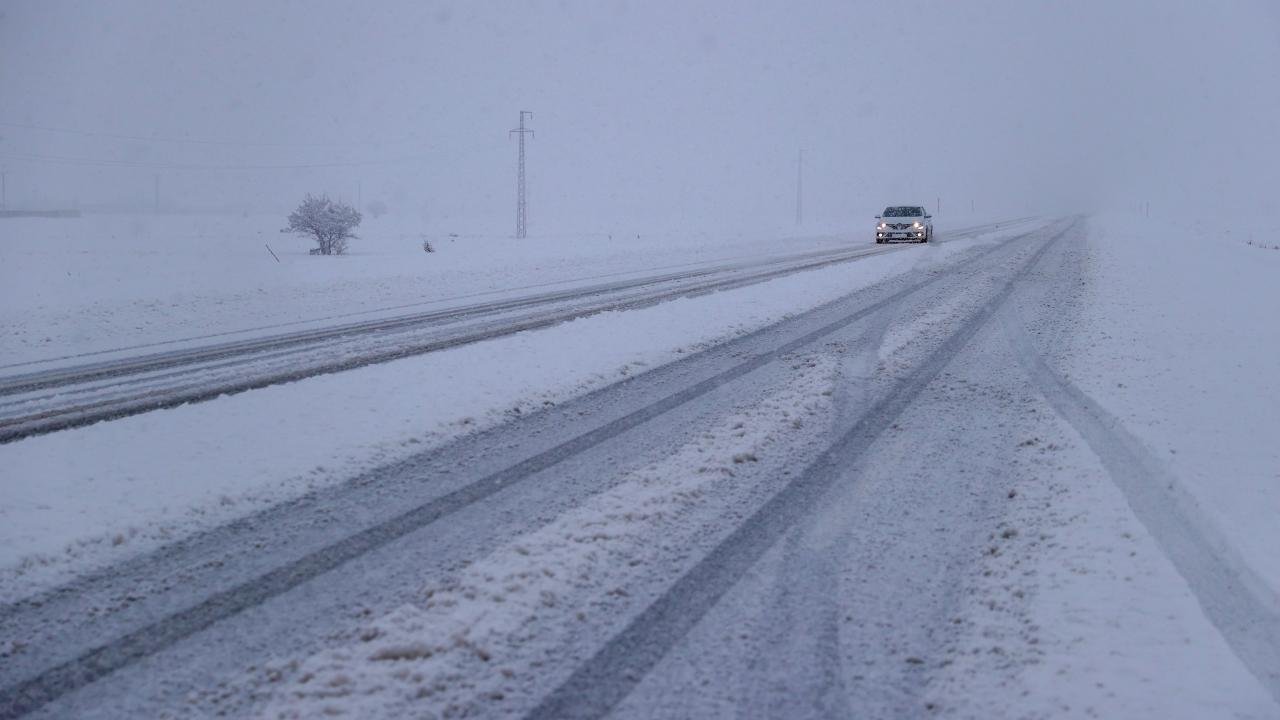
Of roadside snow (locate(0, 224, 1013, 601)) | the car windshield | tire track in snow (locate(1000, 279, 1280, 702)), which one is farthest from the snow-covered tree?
tire track in snow (locate(1000, 279, 1280, 702))

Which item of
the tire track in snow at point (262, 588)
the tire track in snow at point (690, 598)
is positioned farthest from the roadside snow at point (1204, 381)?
the tire track in snow at point (262, 588)

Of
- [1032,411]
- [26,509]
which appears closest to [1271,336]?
[1032,411]

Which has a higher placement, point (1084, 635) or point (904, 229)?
point (904, 229)

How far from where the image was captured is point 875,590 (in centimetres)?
385

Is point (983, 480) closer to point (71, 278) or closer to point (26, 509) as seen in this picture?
point (26, 509)

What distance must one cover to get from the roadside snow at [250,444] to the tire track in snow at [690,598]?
278 centimetres

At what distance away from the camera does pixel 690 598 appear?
3.74 meters

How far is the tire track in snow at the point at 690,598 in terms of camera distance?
2979 mm

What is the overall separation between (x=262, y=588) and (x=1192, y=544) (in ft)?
16.2

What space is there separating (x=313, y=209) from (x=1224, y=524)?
38.1 metres

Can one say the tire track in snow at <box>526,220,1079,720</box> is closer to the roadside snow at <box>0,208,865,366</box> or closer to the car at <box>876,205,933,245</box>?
the roadside snow at <box>0,208,865,366</box>

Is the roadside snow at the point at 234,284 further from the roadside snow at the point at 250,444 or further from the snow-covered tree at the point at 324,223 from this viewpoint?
the roadside snow at the point at 250,444

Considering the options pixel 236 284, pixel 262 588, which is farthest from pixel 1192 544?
pixel 236 284

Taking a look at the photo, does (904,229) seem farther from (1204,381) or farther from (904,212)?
(1204,381)
